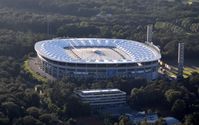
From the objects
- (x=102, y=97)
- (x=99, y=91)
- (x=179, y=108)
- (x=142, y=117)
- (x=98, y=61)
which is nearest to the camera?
(x=142, y=117)

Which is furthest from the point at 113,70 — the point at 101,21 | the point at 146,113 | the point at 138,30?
the point at 101,21

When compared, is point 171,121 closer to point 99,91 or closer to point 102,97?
point 102,97

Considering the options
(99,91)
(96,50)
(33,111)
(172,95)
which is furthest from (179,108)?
(96,50)

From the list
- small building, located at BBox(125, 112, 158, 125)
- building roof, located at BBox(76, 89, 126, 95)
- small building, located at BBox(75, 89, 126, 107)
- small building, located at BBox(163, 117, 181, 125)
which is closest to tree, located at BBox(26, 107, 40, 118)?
small building, located at BBox(75, 89, 126, 107)

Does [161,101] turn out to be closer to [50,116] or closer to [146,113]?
[146,113]

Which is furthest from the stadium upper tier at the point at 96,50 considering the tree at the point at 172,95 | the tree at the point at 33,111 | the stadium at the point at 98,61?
the tree at the point at 33,111

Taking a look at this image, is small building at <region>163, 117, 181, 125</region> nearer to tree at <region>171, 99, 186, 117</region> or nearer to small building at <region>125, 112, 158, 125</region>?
small building at <region>125, 112, 158, 125</region>

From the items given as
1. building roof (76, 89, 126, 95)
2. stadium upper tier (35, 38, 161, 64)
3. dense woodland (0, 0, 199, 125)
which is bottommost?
dense woodland (0, 0, 199, 125)
